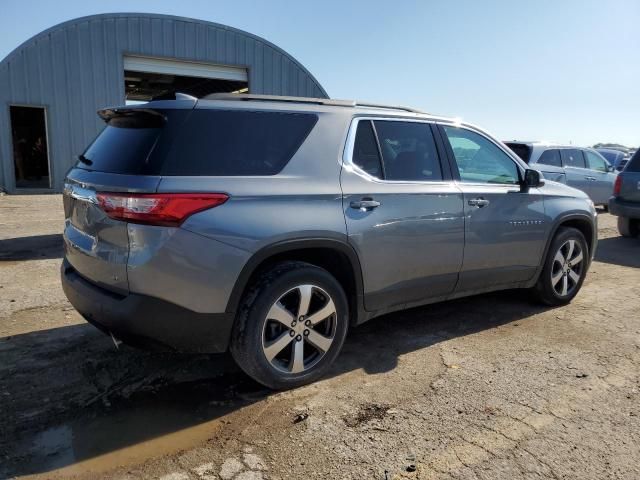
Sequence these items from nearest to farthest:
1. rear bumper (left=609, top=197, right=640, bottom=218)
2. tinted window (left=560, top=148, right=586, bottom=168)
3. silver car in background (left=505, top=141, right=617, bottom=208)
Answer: rear bumper (left=609, top=197, right=640, bottom=218)
silver car in background (left=505, top=141, right=617, bottom=208)
tinted window (left=560, top=148, right=586, bottom=168)

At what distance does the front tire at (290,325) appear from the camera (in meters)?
3.05

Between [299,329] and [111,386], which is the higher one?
[299,329]

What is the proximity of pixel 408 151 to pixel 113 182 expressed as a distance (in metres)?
2.15

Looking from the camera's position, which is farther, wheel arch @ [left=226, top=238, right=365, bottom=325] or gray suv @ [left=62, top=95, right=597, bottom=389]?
wheel arch @ [left=226, top=238, right=365, bottom=325]

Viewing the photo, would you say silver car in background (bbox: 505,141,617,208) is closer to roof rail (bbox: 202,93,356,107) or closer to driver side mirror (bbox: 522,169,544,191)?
driver side mirror (bbox: 522,169,544,191)

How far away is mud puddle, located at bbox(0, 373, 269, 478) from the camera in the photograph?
255cm

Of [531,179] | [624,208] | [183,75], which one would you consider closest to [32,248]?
[531,179]

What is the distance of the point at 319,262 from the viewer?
3.48 m

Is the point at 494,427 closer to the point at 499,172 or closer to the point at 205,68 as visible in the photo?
the point at 499,172

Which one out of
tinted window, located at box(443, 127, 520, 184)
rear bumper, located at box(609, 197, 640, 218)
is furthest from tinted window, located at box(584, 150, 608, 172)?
tinted window, located at box(443, 127, 520, 184)

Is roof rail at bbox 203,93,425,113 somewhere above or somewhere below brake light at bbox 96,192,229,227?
above

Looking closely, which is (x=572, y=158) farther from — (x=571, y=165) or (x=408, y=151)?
(x=408, y=151)

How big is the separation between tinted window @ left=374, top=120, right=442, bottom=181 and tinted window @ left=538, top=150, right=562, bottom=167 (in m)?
7.61

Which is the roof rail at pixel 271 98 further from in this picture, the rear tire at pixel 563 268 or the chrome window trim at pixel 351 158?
the rear tire at pixel 563 268
